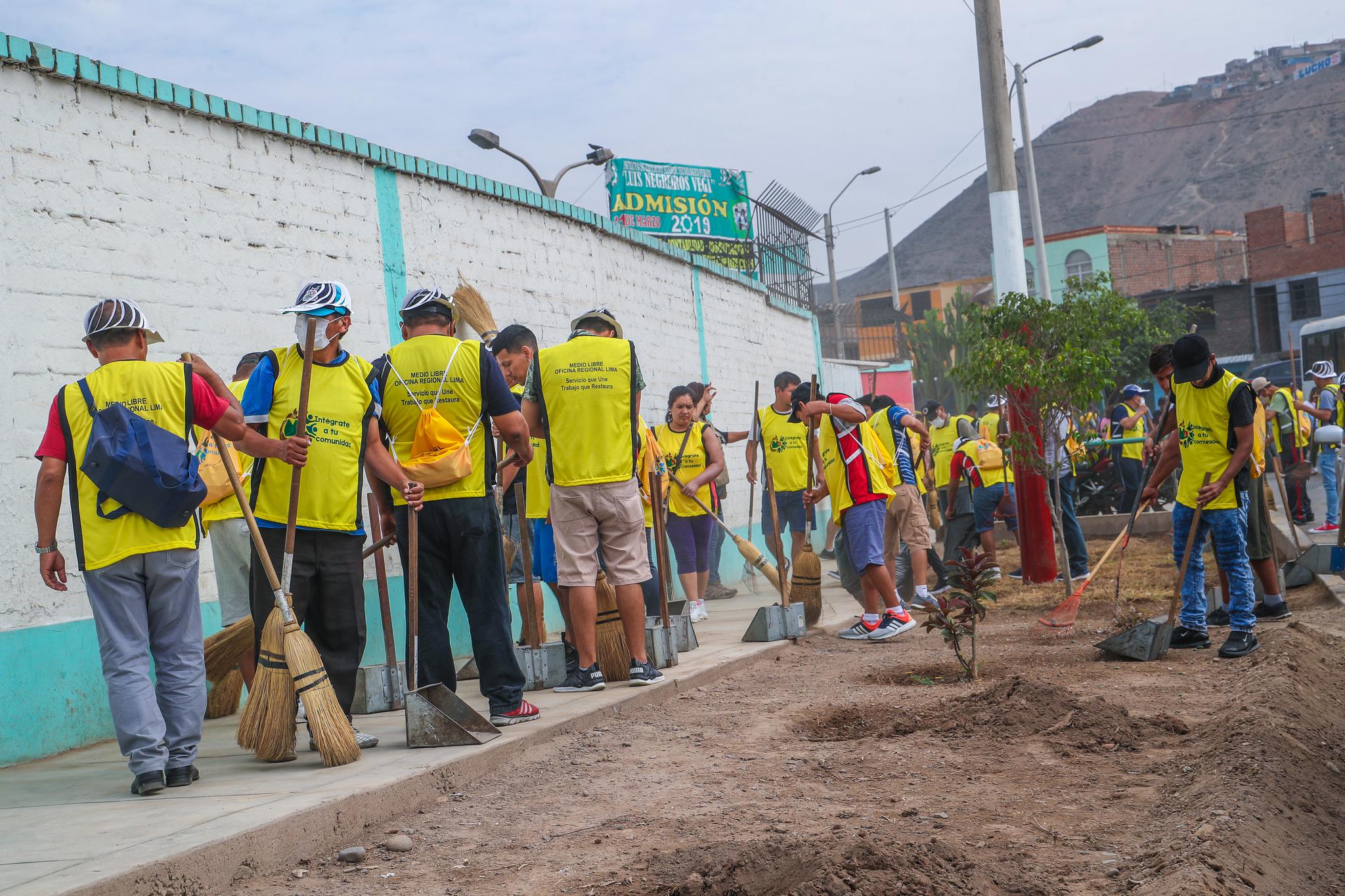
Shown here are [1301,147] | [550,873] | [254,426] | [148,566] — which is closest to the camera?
[550,873]

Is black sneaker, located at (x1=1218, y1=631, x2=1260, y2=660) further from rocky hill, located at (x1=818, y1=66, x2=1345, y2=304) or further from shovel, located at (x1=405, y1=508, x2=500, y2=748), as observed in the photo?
rocky hill, located at (x1=818, y1=66, x2=1345, y2=304)

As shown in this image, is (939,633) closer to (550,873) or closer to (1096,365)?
(1096,365)

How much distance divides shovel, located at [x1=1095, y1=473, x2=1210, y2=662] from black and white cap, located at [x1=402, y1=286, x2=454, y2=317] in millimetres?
4396

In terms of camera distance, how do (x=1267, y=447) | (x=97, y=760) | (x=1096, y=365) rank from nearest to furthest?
(x=97, y=760)
(x=1096, y=365)
(x=1267, y=447)

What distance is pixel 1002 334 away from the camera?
409 inches

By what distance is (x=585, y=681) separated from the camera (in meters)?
6.55

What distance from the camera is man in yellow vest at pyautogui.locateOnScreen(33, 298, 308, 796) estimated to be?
178 inches

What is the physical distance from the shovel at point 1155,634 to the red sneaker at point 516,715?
3.65 metres

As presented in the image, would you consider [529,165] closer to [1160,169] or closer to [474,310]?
[474,310]

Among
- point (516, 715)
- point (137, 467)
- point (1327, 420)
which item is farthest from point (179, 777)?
point (1327, 420)

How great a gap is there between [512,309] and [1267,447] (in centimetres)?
746

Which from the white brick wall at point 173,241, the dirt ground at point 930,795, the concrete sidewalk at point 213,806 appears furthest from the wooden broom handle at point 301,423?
the white brick wall at point 173,241

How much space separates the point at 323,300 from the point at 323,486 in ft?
2.51

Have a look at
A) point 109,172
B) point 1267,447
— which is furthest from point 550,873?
point 1267,447
